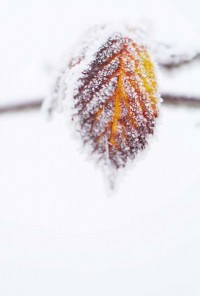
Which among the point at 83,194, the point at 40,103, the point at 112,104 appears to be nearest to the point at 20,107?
the point at 40,103

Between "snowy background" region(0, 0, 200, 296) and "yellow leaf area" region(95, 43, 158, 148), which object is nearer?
"yellow leaf area" region(95, 43, 158, 148)

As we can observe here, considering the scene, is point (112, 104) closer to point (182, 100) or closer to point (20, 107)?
point (182, 100)

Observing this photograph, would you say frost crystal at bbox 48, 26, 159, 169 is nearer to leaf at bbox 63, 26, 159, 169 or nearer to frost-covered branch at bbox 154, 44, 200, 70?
leaf at bbox 63, 26, 159, 169

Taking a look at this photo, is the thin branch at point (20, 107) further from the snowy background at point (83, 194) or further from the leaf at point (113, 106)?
the snowy background at point (83, 194)

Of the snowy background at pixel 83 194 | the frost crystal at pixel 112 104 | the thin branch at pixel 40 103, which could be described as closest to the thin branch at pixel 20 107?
the thin branch at pixel 40 103

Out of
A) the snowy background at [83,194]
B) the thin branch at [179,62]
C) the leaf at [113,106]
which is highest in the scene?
the snowy background at [83,194]

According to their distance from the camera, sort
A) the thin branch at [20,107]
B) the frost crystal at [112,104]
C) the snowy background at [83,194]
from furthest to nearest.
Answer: the snowy background at [83,194], the thin branch at [20,107], the frost crystal at [112,104]

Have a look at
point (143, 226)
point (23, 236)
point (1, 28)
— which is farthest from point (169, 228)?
point (1, 28)

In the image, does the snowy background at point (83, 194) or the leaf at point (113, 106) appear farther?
the snowy background at point (83, 194)

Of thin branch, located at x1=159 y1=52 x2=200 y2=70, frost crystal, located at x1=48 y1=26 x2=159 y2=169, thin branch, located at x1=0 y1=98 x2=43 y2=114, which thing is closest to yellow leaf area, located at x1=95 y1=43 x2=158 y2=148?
frost crystal, located at x1=48 y1=26 x2=159 y2=169
